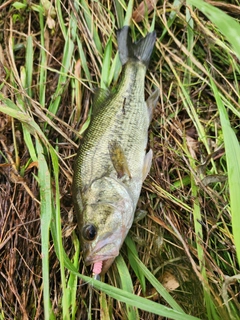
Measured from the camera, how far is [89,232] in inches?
91.1

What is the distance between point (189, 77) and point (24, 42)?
1345 millimetres

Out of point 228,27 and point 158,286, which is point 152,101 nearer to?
point 228,27

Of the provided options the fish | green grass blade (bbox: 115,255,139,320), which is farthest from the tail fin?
green grass blade (bbox: 115,255,139,320)

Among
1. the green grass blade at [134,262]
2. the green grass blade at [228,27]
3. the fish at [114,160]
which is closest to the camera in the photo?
the green grass blade at [228,27]

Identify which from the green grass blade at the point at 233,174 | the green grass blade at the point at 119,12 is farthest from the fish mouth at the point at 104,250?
the green grass blade at the point at 119,12

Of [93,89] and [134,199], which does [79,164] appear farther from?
[93,89]

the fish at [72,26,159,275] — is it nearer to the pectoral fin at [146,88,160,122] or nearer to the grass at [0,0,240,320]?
the pectoral fin at [146,88,160,122]

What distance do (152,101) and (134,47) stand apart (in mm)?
424

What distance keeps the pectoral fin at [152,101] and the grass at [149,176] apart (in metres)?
0.09

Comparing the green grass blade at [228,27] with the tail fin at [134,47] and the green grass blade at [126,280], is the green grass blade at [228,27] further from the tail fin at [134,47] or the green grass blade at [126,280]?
the green grass blade at [126,280]

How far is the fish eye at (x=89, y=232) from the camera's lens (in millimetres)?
2305

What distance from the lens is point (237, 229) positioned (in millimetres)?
1941

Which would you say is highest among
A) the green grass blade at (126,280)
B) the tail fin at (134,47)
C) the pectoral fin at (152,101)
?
the tail fin at (134,47)

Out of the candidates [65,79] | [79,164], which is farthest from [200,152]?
[65,79]
